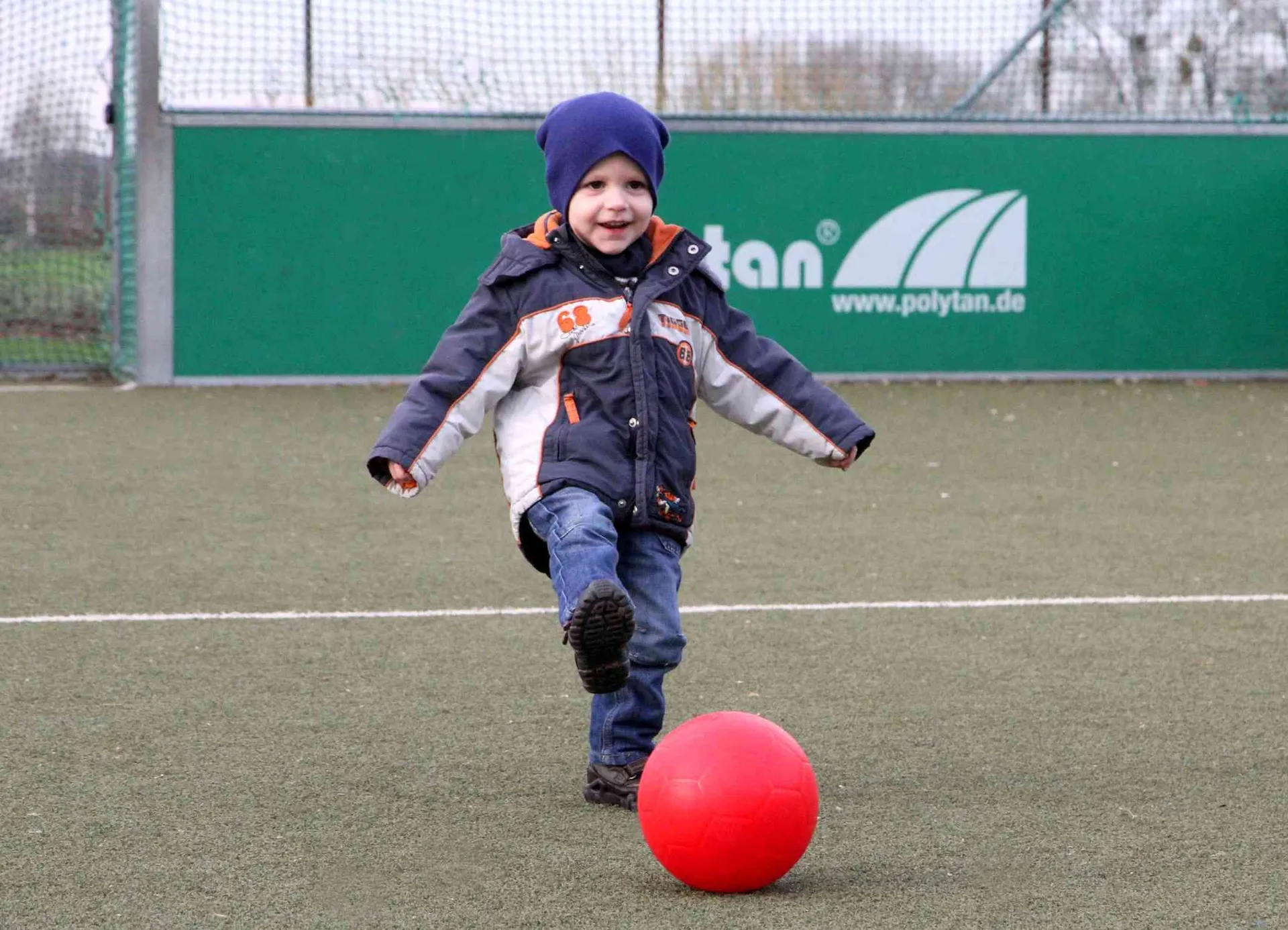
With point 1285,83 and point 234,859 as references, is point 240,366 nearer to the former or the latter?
point 1285,83

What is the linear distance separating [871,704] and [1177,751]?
78cm

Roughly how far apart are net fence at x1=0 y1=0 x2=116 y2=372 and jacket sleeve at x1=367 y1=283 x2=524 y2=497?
10.0 meters

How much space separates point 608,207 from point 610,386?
0.36 metres

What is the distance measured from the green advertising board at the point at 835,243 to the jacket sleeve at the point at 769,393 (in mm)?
9209

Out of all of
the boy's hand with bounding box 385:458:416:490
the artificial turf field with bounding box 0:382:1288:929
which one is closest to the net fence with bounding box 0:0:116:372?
the artificial turf field with bounding box 0:382:1288:929

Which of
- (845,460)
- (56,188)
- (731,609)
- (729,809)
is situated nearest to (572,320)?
(845,460)

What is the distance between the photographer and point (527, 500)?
360cm

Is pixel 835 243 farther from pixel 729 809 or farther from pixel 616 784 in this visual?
pixel 729 809

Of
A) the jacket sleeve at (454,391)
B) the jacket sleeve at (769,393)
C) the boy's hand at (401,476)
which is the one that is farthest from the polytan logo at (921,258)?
the boy's hand at (401,476)

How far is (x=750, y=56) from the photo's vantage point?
1350cm

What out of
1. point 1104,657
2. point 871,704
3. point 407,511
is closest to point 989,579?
point 1104,657

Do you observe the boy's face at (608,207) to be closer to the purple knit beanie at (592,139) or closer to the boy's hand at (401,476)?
the purple knit beanie at (592,139)

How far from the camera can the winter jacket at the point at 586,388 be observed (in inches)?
141

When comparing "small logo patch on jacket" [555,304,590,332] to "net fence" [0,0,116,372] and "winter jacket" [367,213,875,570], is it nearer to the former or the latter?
"winter jacket" [367,213,875,570]
